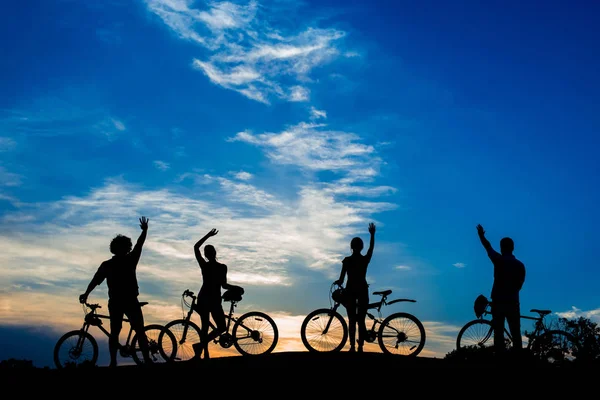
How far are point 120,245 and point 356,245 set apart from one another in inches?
217

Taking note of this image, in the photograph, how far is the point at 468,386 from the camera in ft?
32.3

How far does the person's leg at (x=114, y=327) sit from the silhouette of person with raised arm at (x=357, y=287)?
5.21m

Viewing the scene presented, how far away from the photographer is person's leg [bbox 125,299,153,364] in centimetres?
1237

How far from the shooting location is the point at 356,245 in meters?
13.0

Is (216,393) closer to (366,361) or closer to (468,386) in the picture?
(366,361)

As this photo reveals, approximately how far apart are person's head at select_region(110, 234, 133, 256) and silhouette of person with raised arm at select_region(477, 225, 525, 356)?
845cm

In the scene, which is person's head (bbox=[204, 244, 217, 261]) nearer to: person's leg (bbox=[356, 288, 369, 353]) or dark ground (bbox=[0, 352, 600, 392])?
dark ground (bbox=[0, 352, 600, 392])

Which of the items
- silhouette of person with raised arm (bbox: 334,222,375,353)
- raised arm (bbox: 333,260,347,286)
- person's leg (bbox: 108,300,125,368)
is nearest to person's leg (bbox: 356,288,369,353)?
silhouette of person with raised arm (bbox: 334,222,375,353)

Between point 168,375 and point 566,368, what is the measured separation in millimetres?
8648

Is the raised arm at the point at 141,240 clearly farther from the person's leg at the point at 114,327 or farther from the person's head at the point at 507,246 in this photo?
the person's head at the point at 507,246

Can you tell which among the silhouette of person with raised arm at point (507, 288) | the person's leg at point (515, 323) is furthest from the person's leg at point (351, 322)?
the person's leg at point (515, 323)

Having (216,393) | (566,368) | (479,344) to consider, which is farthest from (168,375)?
(566,368)

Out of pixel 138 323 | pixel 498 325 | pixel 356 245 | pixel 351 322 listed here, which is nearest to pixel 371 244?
pixel 356 245

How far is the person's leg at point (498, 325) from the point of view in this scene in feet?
41.8
